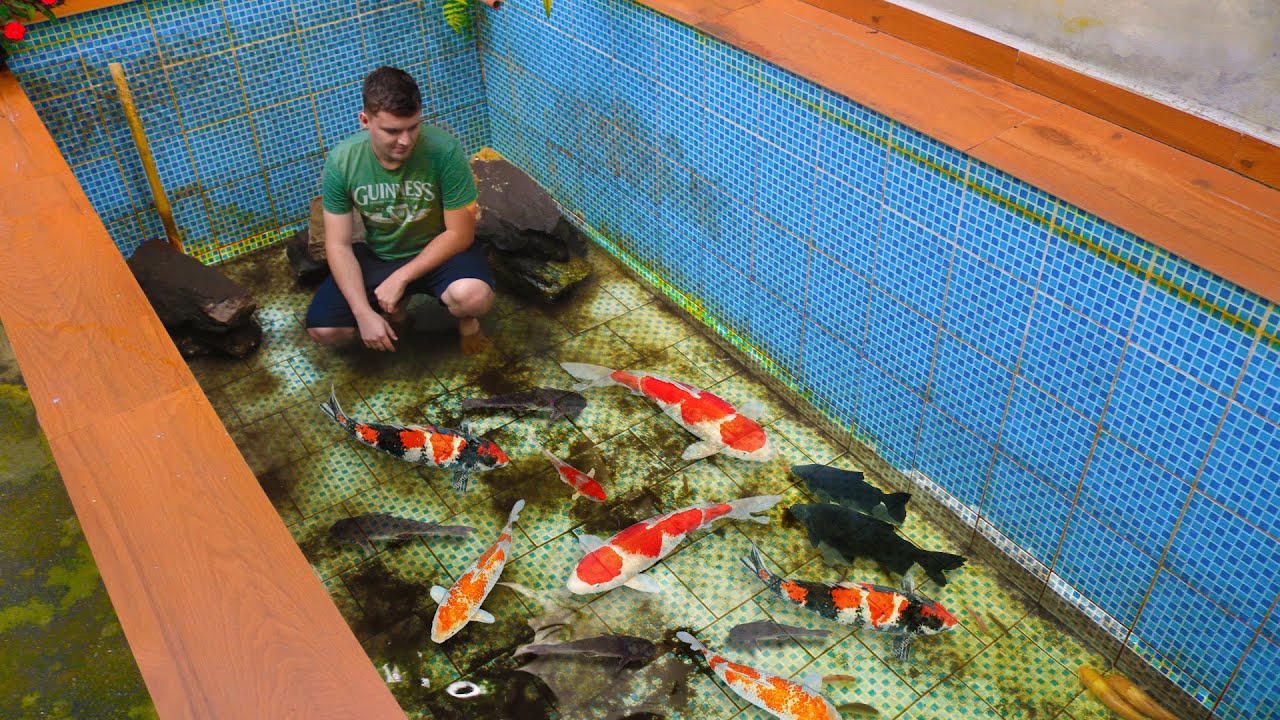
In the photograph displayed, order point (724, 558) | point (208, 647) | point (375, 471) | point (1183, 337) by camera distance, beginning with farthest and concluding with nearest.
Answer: point (375, 471) → point (724, 558) → point (1183, 337) → point (208, 647)

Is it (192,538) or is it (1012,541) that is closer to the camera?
(192,538)

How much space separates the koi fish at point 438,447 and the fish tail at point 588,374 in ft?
1.89

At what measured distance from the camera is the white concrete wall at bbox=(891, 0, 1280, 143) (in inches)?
121

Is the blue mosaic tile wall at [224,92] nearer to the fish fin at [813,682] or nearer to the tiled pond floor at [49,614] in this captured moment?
the tiled pond floor at [49,614]

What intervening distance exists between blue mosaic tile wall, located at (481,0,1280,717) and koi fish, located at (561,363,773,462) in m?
0.36

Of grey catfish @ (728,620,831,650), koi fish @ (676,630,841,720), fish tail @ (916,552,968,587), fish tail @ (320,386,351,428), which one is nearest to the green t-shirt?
fish tail @ (320,386,351,428)

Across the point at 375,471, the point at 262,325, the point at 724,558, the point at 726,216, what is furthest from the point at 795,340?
the point at 262,325

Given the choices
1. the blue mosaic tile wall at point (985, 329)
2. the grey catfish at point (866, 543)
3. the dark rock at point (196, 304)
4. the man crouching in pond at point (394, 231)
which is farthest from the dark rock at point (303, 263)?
the grey catfish at point (866, 543)

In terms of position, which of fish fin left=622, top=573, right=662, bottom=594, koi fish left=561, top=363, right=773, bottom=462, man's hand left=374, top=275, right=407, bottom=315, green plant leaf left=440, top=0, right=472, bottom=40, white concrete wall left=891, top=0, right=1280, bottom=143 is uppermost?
white concrete wall left=891, top=0, right=1280, bottom=143

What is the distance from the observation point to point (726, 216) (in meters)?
4.04

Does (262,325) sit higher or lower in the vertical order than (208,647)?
lower

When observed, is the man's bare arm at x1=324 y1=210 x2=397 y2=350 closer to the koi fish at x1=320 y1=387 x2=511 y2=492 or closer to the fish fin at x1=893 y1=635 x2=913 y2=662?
the koi fish at x1=320 y1=387 x2=511 y2=492

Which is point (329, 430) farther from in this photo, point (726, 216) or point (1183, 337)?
point (1183, 337)

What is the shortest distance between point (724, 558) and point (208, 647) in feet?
6.24
